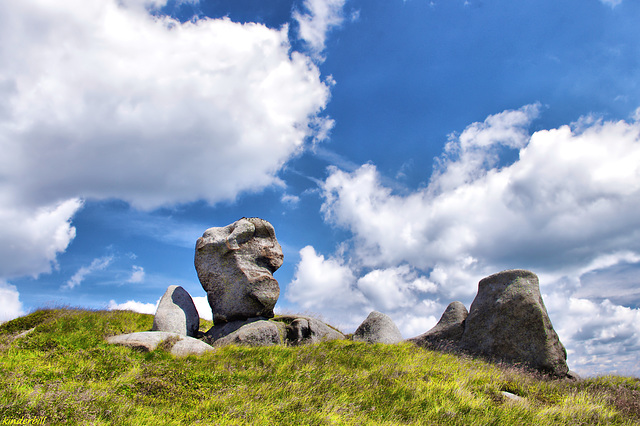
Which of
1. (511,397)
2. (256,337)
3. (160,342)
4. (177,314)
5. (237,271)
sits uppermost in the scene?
(237,271)

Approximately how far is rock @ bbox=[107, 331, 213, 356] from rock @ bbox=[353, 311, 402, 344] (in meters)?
8.31

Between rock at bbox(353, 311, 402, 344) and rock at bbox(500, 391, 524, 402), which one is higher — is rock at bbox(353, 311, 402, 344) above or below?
above

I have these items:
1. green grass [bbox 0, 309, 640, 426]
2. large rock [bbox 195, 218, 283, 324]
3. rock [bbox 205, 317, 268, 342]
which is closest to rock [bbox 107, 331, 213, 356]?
green grass [bbox 0, 309, 640, 426]

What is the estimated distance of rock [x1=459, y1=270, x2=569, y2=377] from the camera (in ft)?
54.8

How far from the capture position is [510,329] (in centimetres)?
1736

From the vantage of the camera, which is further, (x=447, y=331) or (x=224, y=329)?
(x=224, y=329)

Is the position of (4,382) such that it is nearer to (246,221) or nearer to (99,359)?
(99,359)

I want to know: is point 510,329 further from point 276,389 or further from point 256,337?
point 276,389

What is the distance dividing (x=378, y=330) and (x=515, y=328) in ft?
20.6

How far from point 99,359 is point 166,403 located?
393 centimetres

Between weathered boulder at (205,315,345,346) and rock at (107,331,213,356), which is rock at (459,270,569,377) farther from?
rock at (107,331,213,356)

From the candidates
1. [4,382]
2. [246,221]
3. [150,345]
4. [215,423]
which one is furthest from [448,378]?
[246,221]

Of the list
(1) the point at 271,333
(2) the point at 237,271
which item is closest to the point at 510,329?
(1) the point at 271,333

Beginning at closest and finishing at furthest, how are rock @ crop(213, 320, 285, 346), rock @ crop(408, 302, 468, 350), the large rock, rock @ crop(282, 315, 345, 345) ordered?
rock @ crop(213, 320, 285, 346), rock @ crop(282, 315, 345, 345), rock @ crop(408, 302, 468, 350), the large rock
